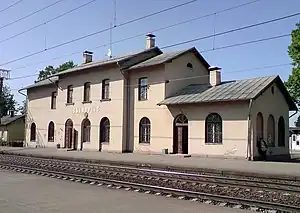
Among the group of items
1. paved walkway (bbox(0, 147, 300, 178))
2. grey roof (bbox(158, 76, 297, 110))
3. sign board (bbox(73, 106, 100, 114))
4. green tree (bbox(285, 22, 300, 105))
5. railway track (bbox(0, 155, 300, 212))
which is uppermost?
green tree (bbox(285, 22, 300, 105))

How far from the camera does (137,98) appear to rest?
→ 94.8 ft

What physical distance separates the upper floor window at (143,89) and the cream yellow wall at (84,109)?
5.25 ft

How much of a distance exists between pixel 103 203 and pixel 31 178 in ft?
19.7

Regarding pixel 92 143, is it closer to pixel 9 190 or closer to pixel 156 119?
pixel 156 119

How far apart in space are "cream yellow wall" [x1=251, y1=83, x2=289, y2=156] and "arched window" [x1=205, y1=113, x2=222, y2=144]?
2156mm

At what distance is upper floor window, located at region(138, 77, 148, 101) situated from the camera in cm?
2847

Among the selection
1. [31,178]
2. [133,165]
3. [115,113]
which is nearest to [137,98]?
[115,113]

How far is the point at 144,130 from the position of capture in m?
28.3

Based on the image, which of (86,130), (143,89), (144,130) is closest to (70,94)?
(86,130)

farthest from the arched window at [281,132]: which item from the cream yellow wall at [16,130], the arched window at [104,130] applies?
the cream yellow wall at [16,130]

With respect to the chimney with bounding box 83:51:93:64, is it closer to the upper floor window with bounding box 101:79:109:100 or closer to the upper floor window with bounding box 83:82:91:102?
the upper floor window with bounding box 83:82:91:102

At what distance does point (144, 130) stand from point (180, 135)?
354 cm

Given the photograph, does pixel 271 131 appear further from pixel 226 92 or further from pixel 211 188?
pixel 211 188

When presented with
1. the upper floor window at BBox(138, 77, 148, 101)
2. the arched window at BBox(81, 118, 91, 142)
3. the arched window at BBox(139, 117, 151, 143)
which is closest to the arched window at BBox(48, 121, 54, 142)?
the arched window at BBox(81, 118, 91, 142)
